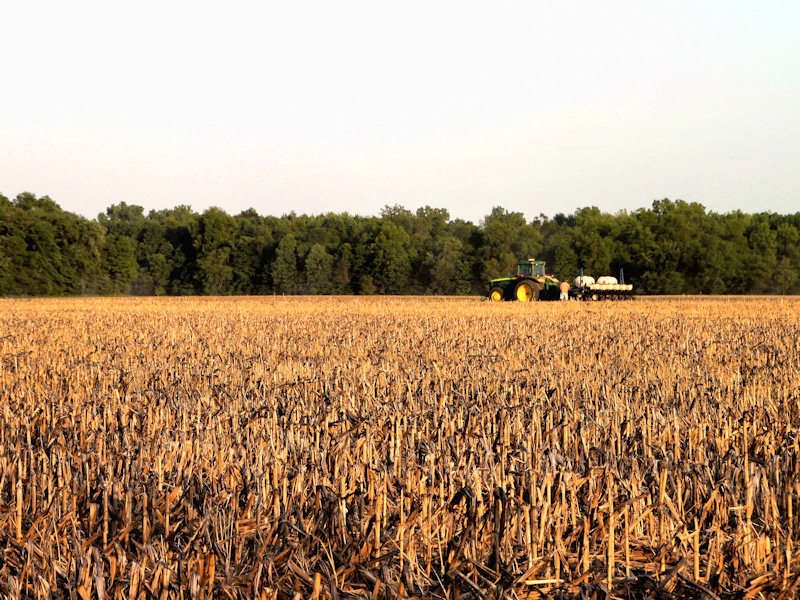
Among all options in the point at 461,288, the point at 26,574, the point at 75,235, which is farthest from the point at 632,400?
the point at 461,288

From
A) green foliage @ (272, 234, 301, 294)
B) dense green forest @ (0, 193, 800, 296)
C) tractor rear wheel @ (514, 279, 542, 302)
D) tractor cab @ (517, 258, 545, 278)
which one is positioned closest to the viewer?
tractor rear wheel @ (514, 279, 542, 302)

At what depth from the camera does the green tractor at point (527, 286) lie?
33875mm

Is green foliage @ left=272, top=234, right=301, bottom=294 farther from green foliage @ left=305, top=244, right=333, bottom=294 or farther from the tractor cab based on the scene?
the tractor cab

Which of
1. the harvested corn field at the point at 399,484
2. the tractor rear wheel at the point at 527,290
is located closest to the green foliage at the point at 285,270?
the tractor rear wheel at the point at 527,290

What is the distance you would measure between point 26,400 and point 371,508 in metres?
4.83

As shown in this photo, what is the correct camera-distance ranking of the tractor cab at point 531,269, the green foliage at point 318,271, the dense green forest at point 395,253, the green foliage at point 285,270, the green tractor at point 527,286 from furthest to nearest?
the green foliage at point 318,271
the green foliage at point 285,270
the dense green forest at point 395,253
the tractor cab at point 531,269
the green tractor at point 527,286

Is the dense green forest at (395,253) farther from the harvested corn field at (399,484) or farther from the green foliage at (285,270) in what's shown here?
the harvested corn field at (399,484)

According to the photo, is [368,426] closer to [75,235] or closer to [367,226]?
[75,235]

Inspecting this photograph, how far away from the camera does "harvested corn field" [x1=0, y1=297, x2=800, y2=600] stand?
3.11 metres

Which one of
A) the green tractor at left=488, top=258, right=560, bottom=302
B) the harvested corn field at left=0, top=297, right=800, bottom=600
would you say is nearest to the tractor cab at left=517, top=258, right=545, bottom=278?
the green tractor at left=488, top=258, right=560, bottom=302

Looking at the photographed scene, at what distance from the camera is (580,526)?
11.6 ft

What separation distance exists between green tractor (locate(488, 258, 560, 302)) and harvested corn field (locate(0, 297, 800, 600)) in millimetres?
24795

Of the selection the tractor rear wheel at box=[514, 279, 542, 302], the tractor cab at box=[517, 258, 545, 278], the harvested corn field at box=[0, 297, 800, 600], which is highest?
the tractor cab at box=[517, 258, 545, 278]

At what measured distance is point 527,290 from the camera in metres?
34.0
